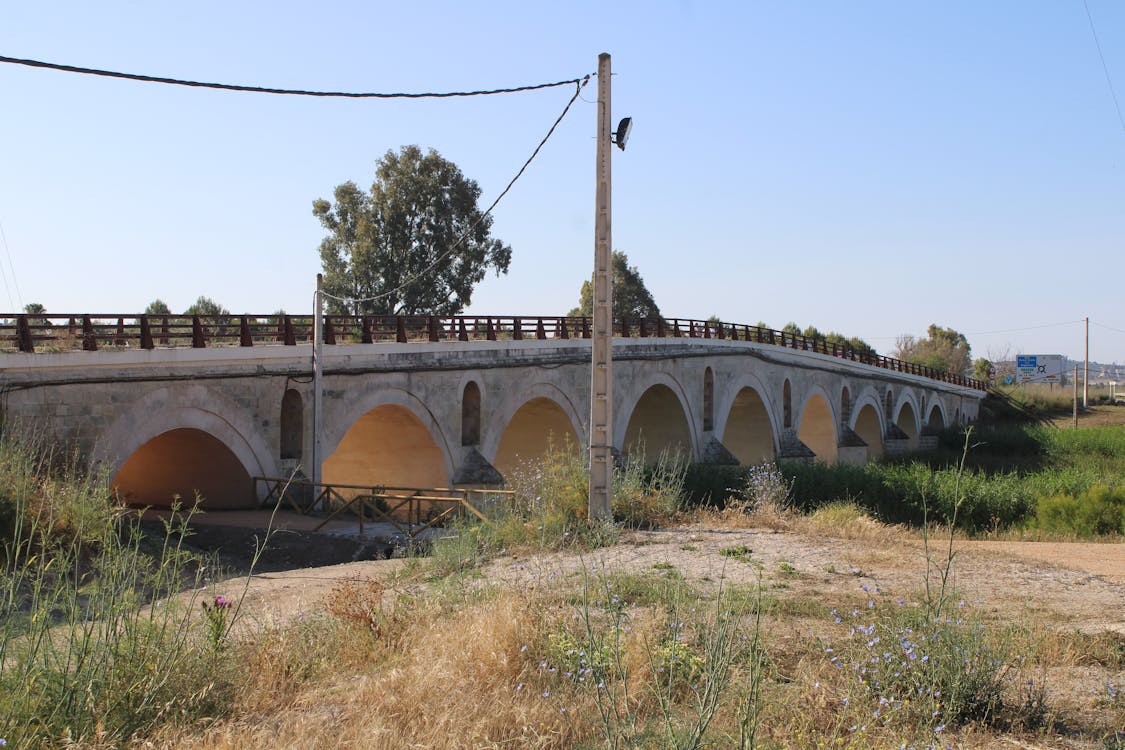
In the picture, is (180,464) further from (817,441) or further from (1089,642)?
(817,441)

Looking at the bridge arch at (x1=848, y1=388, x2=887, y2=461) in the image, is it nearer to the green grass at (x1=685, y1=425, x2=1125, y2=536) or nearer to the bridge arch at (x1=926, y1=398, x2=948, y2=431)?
the bridge arch at (x1=926, y1=398, x2=948, y2=431)

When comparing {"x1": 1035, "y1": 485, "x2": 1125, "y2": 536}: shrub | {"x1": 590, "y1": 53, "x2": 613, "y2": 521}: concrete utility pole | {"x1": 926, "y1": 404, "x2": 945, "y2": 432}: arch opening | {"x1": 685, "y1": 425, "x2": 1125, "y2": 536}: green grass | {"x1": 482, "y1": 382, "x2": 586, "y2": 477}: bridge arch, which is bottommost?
{"x1": 926, "y1": 404, "x2": 945, "y2": 432}: arch opening

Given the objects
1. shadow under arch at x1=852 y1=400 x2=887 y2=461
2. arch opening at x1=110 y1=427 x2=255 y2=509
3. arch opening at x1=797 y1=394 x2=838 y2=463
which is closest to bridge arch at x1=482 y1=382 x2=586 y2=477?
arch opening at x1=110 y1=427 x2=255 y2=509

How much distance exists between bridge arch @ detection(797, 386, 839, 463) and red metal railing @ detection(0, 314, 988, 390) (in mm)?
2458

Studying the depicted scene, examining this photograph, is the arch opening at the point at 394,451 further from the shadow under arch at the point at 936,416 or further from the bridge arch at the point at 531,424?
the shadow under arch at the point at 936,416

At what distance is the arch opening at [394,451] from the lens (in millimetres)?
20812

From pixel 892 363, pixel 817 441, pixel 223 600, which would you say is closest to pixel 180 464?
pixel 223 600

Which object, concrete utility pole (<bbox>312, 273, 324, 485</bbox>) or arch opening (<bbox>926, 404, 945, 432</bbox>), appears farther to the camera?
arch opening (<bbox>926, 404, 945, 432</bbox>)

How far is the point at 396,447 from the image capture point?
21453mm

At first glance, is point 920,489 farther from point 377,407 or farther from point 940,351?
point 940,351

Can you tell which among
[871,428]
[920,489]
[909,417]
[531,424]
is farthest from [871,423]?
[920,489]

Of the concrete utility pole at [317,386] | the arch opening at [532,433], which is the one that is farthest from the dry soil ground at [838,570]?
the arch opening at [532,433]

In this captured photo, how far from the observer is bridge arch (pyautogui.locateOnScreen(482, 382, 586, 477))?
73.7ft

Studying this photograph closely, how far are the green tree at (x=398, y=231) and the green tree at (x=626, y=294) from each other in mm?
16863
